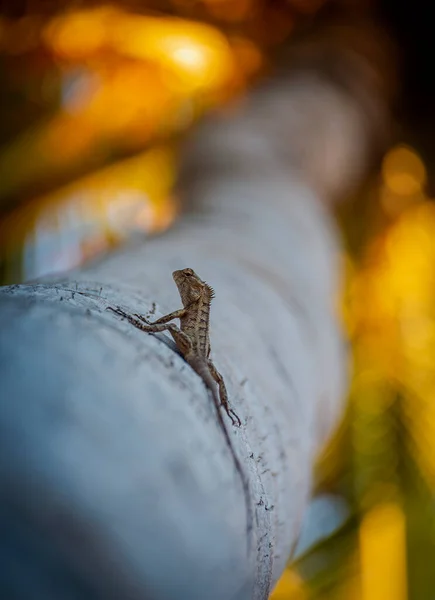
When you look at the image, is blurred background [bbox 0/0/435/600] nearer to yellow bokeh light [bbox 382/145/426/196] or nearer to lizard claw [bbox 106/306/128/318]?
yellow bokeh light [bbox 382/145/426/196]

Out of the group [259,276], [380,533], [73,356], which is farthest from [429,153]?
[73,356]

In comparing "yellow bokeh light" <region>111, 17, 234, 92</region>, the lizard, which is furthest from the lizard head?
"yellow bokeh light" <region>111, 17, 234, 92</region>

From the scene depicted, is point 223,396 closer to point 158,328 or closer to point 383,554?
point 158,328

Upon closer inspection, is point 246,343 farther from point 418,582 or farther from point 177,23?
point 177,23

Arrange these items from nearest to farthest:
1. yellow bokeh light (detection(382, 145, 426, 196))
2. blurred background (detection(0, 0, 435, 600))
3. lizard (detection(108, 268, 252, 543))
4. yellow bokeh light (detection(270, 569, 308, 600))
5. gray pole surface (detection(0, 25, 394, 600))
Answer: gray pole surface (detection(0, 25, 394, 600)), lizard (detection(108, 268, 252, 543)), yellow bokeh light (detection(270, 569, 308, 600)), blurred background (detection(0, 0, 435, 600)), yellow bokeh light (detection(382, 145, 426, 196))

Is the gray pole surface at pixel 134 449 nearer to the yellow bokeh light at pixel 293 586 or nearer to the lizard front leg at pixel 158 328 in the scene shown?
the lizard front leg at pixel 158 328

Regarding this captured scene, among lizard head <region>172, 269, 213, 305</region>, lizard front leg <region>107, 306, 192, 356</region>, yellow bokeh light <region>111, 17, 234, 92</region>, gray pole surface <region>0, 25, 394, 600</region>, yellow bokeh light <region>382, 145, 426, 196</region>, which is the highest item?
yellow bokeh light <region>111, 17, 234, 92</region>
